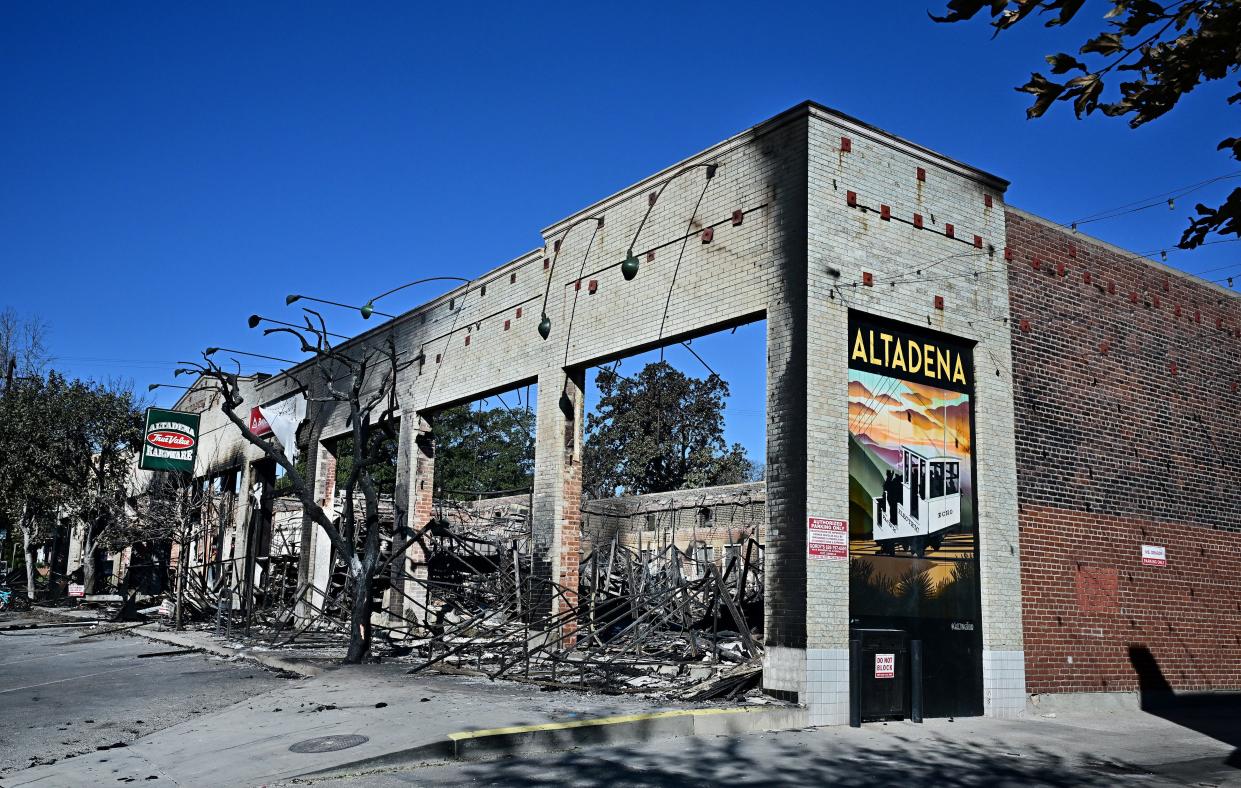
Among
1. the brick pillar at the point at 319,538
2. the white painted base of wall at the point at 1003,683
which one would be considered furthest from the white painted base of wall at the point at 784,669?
the brick pillar at the point at 319,538

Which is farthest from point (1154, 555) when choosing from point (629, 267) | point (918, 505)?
point (629, 267)

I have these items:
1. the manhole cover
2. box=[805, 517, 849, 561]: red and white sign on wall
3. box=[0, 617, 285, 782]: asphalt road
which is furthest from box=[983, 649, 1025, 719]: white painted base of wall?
box=[0, 617, 285, 782]: asphalt road

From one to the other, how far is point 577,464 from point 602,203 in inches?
174

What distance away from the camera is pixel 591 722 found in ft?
33.1

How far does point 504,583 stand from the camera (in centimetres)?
2128

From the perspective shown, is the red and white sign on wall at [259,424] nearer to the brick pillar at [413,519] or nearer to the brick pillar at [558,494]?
the brick pillar at [413,519]

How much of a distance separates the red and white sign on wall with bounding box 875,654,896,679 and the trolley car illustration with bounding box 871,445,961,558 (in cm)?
135

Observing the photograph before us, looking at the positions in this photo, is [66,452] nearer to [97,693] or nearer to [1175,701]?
[97,693]

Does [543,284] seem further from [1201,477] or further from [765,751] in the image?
[1201,477]

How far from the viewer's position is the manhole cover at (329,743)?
912cm

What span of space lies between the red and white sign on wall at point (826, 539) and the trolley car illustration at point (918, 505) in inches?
27.7

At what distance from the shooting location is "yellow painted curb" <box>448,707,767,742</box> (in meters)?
9.35

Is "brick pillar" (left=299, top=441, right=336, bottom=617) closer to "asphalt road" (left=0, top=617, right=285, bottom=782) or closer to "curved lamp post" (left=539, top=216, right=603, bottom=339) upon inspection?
"asphalt road" (left=0, top=617, right=285, bottom=782)

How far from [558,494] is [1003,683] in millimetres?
7360
